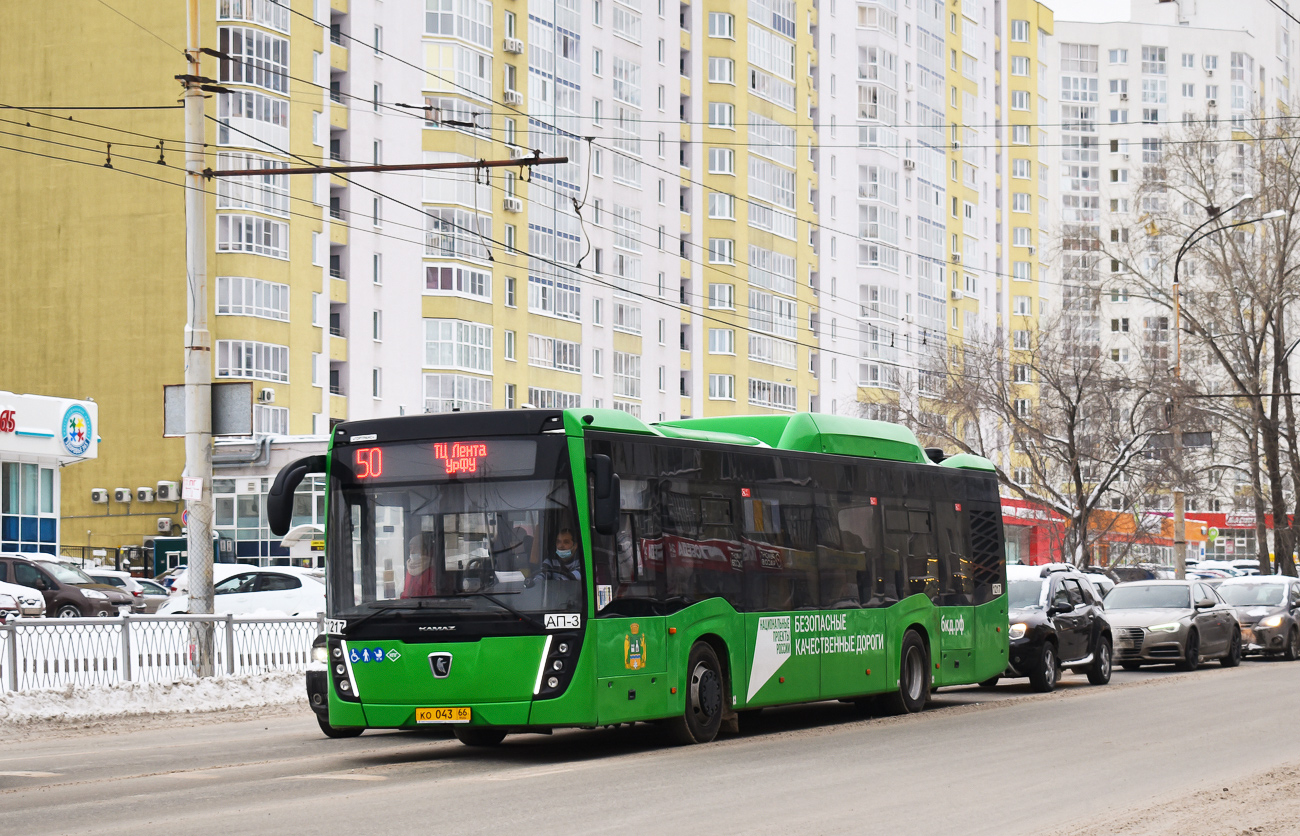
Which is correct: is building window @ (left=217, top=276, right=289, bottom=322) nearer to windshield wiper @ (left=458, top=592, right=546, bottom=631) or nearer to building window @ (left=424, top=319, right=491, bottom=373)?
building window @ (left=424, top=319, right=491, bottom=373)

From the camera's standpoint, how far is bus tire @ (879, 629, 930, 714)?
19.6 metres

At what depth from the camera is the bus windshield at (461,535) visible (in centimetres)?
1403

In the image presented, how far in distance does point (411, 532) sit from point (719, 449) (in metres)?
3.41

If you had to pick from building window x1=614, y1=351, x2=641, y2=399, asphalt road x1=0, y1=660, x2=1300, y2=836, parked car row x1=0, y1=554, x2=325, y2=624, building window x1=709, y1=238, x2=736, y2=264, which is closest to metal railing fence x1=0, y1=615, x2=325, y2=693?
asphalt road x1=0, y1=660, x2=1300, y2=836

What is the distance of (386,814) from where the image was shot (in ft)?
34.7

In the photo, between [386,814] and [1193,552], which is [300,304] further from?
[1193,552]

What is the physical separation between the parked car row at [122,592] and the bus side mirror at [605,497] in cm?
1641

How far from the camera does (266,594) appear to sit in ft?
111

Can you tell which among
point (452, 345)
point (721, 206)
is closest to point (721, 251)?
point (721, 206)

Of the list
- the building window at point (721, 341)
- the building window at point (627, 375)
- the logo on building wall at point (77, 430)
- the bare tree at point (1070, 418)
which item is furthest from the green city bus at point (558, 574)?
the building window at point (721, 341)

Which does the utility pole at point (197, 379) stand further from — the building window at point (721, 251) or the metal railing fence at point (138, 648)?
the building window at point (721, 251)

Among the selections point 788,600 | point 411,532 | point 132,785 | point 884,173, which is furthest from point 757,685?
point 884,173

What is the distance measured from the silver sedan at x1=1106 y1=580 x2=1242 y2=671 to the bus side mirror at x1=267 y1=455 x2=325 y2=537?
1771 cm

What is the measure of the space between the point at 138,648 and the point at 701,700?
916 cm
